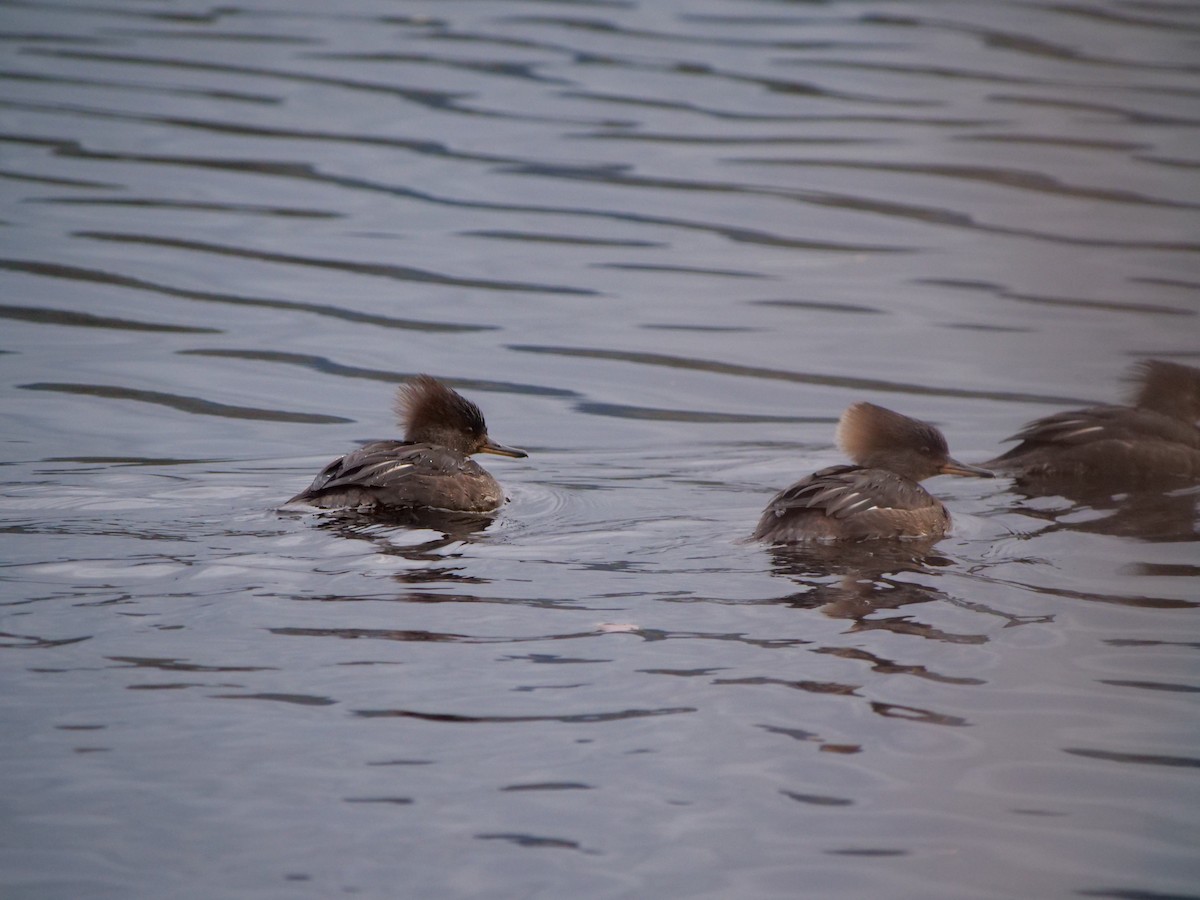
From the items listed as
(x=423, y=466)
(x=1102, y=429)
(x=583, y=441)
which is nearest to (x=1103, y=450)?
(x=1102, y=429)

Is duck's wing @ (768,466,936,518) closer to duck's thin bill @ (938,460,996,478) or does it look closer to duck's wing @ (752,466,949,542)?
duck's wing @ (752,466,949,542)

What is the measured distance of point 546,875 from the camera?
4762 mm

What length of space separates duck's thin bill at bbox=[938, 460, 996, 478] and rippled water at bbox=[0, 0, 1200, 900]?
218 mm

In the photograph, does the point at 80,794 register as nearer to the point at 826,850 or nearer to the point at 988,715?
the point at 826,850

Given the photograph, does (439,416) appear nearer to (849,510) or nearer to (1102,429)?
(849,510)

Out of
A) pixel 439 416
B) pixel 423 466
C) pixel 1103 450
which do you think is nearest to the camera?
pixel 423 466

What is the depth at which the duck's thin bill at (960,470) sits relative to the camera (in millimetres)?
8633

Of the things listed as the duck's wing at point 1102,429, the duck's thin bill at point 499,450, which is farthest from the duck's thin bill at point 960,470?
the duck's thin bill at point 499,450

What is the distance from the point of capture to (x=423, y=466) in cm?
838

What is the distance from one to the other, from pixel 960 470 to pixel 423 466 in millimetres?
2681

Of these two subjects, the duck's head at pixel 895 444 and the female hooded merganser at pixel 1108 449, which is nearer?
the duck's head at pixel 895 444

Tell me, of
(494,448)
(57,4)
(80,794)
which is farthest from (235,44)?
(80,794)

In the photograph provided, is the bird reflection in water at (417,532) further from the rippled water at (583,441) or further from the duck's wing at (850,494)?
the duck's wing at (850,494)

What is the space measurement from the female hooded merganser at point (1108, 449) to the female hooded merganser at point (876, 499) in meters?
0.98
